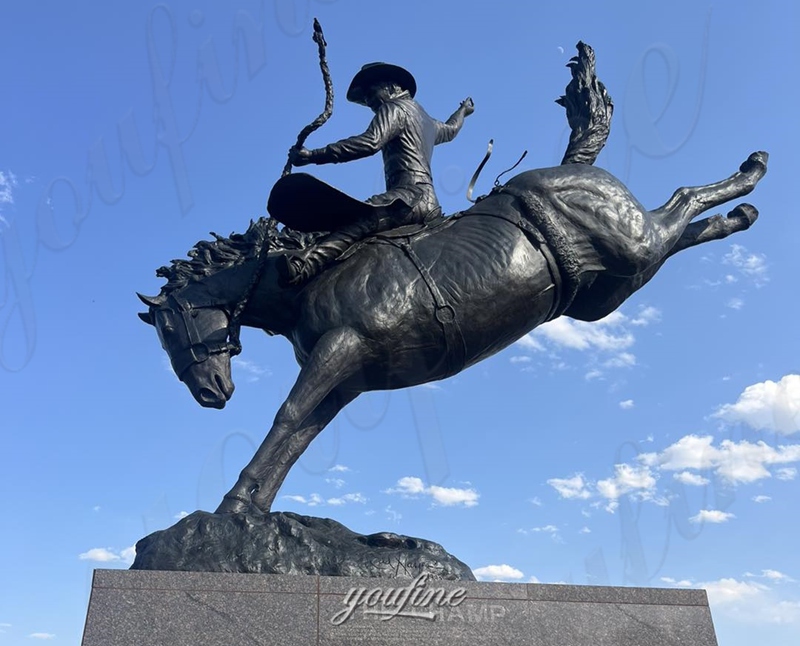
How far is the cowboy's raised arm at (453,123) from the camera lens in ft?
25.7

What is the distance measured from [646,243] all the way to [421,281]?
2090 mm

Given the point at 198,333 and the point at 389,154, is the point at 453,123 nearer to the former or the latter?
the point at 389,154

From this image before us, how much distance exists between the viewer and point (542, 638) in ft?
16.5

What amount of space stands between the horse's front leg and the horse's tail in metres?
3.09

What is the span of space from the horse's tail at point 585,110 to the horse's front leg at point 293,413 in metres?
3.09

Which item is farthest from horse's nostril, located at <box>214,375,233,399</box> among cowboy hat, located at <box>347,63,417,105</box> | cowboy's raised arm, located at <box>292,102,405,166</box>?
cowboy hat, located at <box>347,63,417,105</box>

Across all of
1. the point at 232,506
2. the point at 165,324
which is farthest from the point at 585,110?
the point at 232,506

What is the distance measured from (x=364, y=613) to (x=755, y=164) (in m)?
5.93

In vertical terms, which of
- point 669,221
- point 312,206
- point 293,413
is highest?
point 669,221

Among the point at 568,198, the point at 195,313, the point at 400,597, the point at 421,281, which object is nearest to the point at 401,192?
the point at 421,281

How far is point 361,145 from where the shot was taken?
6641 millimetres

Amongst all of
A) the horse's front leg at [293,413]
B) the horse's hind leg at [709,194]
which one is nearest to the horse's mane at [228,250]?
the horse's front leg at [293,413]

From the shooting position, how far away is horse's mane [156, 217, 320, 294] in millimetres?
6805

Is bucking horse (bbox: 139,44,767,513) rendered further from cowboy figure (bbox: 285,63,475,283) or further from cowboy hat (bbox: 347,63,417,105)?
Answer: cowboy hat (bbox: 347,63,417,105)
